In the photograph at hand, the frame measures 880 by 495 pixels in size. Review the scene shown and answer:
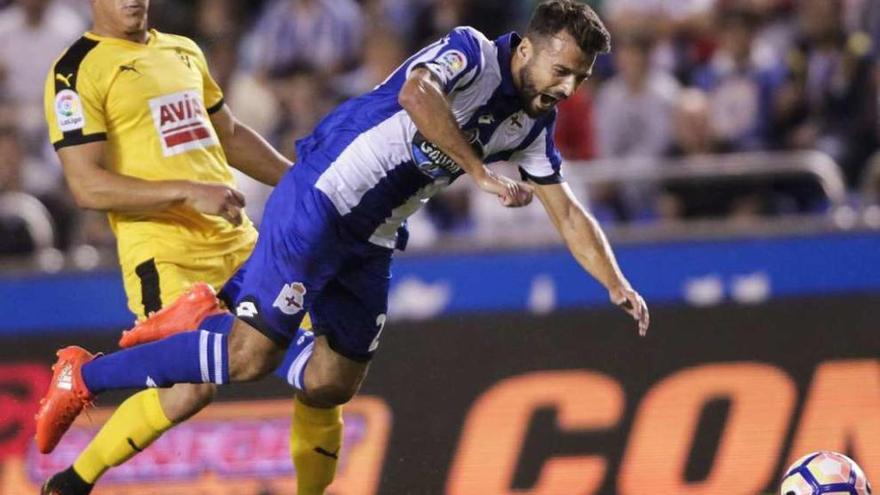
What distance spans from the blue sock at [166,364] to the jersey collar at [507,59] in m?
1.58

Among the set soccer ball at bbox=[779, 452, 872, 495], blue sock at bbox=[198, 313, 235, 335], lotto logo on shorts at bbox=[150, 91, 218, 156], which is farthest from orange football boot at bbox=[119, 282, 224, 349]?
soccer ball at bbox=[779, 452, 872, 495]

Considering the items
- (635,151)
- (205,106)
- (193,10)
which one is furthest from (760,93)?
(205,106)

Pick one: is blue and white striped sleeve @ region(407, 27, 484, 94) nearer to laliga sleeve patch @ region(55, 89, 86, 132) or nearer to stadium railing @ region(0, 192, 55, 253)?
laliga sleeve patch @ region(55, 89, 86, 132)

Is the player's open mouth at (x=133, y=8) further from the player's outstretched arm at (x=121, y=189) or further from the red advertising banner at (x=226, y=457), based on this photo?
the red advertising banner at (x=226, y=457)

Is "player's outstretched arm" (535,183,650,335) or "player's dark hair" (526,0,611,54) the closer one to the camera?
"player's dark hair" (526,0,611,54)

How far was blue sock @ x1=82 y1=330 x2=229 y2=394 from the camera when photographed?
7.59 m

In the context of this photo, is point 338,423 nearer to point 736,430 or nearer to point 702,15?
point 736,430

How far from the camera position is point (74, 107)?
793 centimetres

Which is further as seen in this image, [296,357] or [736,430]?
[736,430]

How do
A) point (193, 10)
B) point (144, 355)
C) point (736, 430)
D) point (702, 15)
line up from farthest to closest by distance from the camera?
point (193, 10) < point (702, 15) < point (736, 430) < point (144, 355)

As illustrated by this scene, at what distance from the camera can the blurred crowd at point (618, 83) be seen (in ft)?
39.7

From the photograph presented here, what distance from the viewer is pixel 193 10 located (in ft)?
48.1

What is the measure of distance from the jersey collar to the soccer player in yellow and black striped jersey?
1.36 meters

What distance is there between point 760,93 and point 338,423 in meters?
5.65
